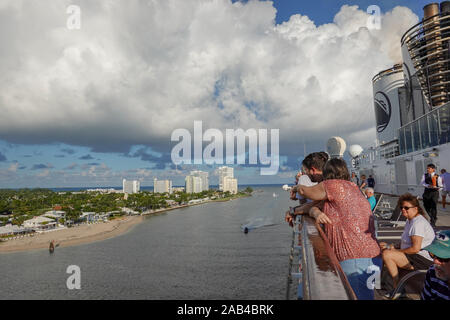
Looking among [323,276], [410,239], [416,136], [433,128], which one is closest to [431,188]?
[410,239]

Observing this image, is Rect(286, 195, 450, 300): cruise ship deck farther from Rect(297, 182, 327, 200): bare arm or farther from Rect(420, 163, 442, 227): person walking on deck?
Rect(420, 163, 442, 227): person walking on deck

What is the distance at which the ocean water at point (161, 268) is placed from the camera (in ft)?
92.9

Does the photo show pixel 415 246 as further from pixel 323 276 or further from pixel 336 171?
pixel 323 276

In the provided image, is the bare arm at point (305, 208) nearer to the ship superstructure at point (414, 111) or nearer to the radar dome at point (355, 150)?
the ship superstructure at point (414, 111)

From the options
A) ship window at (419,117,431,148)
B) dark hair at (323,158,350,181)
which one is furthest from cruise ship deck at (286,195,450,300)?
ship window at (419,117,431,148)

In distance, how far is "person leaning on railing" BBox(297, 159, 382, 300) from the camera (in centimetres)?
266

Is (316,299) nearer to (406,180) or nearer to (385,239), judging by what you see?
(385,239)

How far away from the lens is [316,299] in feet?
4.66

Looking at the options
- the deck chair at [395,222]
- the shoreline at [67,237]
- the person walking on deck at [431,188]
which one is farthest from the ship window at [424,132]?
the shoreline at [67,237]

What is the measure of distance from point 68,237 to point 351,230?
6802cm

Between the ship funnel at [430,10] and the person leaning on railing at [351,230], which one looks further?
the ship funnel at [430,10]

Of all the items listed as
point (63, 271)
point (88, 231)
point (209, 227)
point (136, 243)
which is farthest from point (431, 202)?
point (88, 231)

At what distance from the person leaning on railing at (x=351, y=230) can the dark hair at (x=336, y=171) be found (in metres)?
0.15

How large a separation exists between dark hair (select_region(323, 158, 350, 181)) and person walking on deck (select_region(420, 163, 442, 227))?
6.75 m
